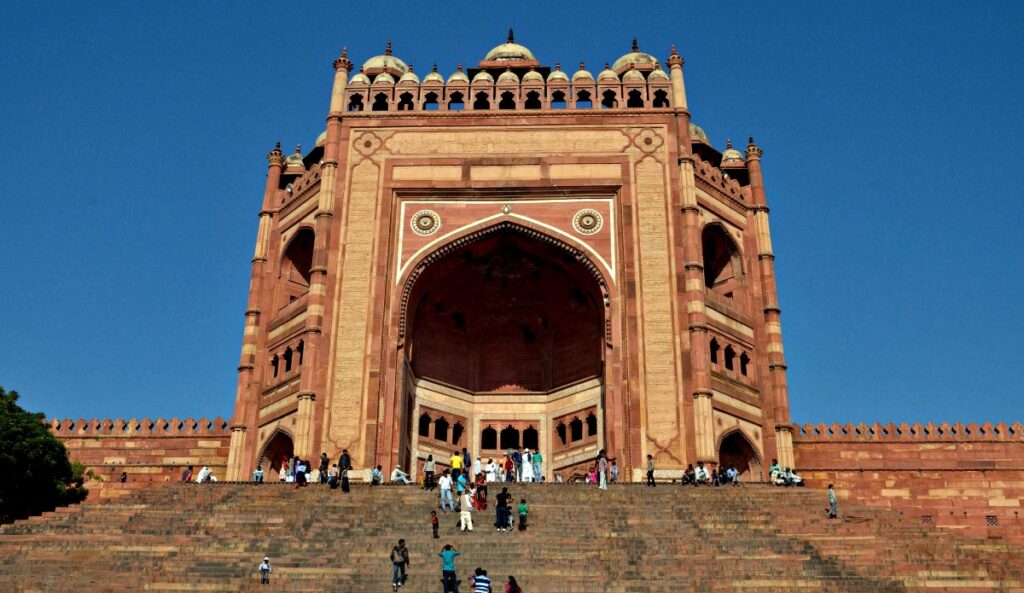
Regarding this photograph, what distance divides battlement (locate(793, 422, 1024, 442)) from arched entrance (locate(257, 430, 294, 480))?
13944 millimetres

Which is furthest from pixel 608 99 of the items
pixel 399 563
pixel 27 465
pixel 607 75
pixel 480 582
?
pixel 480 582

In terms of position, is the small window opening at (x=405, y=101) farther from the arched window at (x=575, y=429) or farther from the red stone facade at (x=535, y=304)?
the arched window at (x=575, y=429)

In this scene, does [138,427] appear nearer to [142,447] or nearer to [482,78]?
[142,447]

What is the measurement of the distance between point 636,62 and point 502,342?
9715 mm

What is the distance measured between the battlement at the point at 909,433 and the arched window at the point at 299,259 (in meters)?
15.1

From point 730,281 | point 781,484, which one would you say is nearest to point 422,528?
point 781,484

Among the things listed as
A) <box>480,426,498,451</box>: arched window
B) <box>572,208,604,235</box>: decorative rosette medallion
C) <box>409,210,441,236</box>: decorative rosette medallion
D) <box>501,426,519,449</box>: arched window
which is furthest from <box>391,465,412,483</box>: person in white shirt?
<box>572,208,604,235</box>: decorative rosette medallion

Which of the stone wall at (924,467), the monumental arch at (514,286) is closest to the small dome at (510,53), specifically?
the monumental arch at (514,286)

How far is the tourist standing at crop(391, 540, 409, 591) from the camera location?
18125 mm

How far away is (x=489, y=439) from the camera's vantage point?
34.7 meters

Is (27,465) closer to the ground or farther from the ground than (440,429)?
closer to the ground

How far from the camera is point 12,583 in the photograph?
1880 cm

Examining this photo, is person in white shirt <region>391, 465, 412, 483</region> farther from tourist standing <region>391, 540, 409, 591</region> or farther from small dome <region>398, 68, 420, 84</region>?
small dome <region>398, 68, 420, 84</region>

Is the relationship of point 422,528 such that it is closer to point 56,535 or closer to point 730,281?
point 56,535
